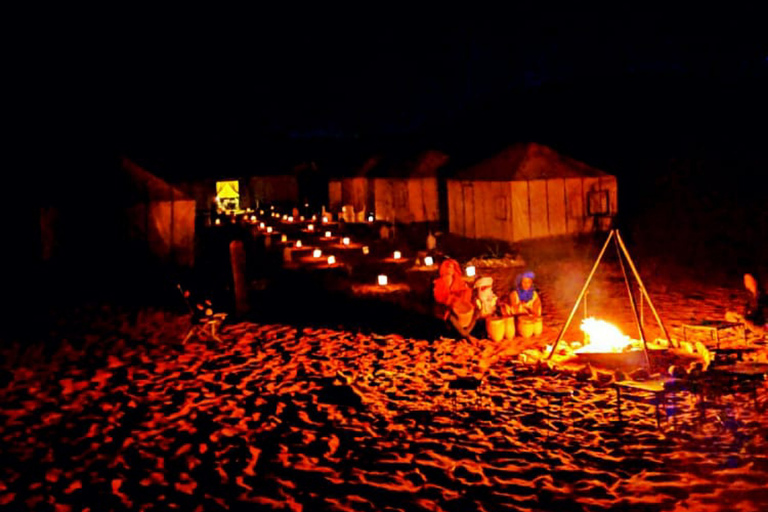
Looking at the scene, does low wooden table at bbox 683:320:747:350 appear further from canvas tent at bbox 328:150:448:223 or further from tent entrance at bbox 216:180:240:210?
tent entrance at bbox 216:180:240:210

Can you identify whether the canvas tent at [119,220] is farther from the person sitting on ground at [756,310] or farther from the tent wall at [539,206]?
the person sitting on ground at [756,310]

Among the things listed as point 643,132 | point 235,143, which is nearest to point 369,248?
point 643,132

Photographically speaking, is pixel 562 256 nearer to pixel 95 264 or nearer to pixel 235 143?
pixel 95 264

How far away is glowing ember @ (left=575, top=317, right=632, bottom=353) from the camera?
8977 millimetres

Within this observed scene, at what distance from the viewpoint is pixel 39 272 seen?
16109 mm

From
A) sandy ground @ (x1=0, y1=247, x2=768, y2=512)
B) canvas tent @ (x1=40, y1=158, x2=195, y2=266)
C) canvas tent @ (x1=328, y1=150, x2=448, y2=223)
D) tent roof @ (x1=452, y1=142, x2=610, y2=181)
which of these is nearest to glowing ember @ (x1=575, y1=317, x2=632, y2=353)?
sandy ground @ (x1=0, y1=247, x2=768, y2=512)

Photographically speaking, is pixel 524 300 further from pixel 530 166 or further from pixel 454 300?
pixel 530 166

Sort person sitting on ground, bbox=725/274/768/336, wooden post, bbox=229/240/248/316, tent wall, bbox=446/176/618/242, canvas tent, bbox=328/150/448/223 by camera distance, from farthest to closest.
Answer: canvas tent, bbox=328/150/448/223 → tent wall, bbox=446/176/618/242 → wooden post, bbox=229/240/248/316 → person sitting on ground, bbox=725/274/768/336

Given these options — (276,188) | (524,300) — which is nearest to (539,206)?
(524,300)

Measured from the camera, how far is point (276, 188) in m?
43.2

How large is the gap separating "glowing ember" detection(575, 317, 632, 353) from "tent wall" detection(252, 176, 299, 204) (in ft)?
115

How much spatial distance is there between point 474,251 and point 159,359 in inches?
450

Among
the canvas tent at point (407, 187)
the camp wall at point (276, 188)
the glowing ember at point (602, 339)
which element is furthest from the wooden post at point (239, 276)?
the camp wall at point (276, 188)

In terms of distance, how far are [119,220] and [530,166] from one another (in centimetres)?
1116
